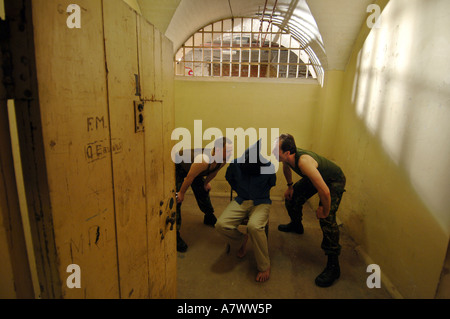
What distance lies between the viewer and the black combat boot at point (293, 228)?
360 centimetres

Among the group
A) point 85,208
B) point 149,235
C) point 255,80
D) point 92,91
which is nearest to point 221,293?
A: point 149,235

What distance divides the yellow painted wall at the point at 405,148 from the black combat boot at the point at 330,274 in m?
0.50

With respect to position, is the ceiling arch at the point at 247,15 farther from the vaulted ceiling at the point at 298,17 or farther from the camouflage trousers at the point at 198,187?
the camouflage trousers at the point at 198,187

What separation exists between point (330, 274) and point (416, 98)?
1.94 metres

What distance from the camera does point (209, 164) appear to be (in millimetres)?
3014

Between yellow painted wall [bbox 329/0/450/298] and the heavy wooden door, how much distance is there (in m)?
2.14

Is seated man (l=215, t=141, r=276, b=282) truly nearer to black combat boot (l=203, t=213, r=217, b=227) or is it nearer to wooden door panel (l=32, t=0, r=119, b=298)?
black combat boot (l=203, t=213, r=217, b=227)

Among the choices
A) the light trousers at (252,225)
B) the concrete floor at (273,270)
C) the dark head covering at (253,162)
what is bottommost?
the concrete floor at (273,270)

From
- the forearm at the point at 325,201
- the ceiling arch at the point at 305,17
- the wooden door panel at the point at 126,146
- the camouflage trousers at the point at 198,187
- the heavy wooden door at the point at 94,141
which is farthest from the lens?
the ceiling arch at the point at 305,17

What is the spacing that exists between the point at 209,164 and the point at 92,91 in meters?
2.11

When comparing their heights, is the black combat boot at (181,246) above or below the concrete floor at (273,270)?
above

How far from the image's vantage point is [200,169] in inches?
115

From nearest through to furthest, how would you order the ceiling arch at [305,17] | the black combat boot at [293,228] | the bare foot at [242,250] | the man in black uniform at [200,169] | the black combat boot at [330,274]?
the black combat boot at [330,274]
the man in black uniform at [200,169]
the bare foot at [242,250]
the ceiling arch at [305,17]
the black combat boot at [293,228]

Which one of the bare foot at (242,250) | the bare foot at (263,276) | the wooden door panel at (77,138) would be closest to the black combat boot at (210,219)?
the bare foot at (242,250)
